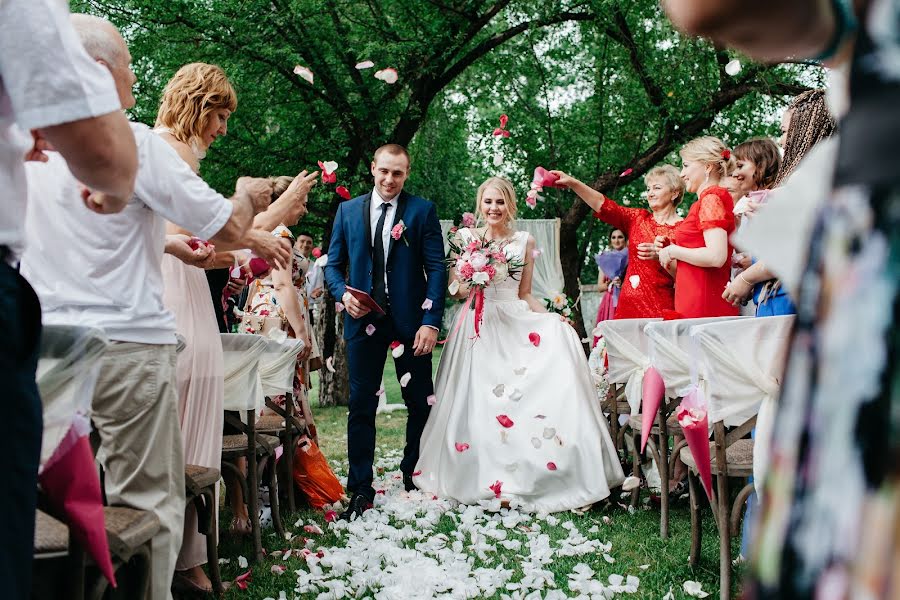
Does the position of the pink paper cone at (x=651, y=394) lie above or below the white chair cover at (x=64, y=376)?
below

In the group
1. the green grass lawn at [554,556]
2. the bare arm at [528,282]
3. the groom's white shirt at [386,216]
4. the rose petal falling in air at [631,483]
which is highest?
the groom's white shirt at [386,216]

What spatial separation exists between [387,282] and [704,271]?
7.19ft

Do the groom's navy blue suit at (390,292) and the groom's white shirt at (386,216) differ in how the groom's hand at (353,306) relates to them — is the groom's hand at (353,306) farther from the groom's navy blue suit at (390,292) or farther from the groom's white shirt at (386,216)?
the groom's white shirt at (386,216)

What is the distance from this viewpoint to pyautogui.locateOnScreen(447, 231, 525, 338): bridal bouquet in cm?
630

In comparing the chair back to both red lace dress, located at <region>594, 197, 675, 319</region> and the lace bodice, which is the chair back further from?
red lace dress, located at <region>594, 197, 675, 319</region>

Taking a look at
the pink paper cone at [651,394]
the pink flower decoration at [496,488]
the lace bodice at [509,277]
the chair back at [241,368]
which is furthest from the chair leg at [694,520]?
the lace bodice at [509,277]

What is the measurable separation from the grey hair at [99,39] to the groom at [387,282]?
3.29 metres

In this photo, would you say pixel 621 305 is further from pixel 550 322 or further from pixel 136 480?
pixel 136 480

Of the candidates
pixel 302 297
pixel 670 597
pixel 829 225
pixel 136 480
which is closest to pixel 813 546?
pixel 829 225

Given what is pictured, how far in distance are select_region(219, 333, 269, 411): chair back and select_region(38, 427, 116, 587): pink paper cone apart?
7.30 feet

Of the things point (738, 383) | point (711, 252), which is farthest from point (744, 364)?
point (711, 252)

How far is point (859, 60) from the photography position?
2.53ft

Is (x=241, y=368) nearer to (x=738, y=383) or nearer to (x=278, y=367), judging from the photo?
(x=278, y=367)

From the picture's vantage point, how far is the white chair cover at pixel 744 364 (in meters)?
2.95
